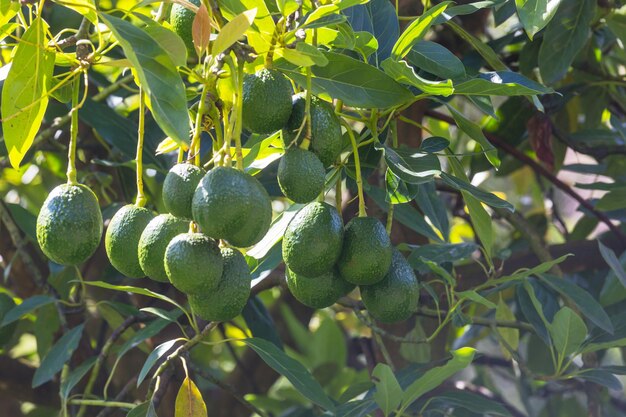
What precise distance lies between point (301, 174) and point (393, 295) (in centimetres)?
23

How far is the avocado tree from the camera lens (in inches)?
35.2

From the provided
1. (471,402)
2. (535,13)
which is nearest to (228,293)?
(535,13)

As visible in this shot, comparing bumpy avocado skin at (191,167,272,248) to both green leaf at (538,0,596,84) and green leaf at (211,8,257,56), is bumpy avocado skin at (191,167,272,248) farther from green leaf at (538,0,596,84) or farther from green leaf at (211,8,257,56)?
green leaf at (538,0,596,84)

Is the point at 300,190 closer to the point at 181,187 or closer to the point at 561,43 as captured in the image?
the point at 181,187

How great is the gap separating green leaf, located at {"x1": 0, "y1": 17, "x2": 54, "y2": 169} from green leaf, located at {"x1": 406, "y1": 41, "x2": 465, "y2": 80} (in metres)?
0.42

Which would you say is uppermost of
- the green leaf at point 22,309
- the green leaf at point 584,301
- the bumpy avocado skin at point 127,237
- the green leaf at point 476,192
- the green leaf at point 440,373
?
the green leaf at point 476,192

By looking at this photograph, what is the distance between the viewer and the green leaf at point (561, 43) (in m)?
1.52

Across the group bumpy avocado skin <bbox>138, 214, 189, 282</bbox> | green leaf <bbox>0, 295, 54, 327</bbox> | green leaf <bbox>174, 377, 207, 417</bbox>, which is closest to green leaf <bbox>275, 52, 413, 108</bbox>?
bumpy avocado skin <bbox>138, 214, 189, 282</bbox>

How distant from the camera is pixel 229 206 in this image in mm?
824

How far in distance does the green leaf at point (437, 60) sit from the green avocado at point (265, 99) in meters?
0.20

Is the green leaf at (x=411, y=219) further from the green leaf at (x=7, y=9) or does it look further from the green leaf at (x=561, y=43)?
the green leaf at (x=7, y=9)

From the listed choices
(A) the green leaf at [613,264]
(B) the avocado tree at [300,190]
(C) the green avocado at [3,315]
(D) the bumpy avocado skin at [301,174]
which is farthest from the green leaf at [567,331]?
(C) the green avocado at [3,315]

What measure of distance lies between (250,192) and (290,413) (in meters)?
1.23

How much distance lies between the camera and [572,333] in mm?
1388
